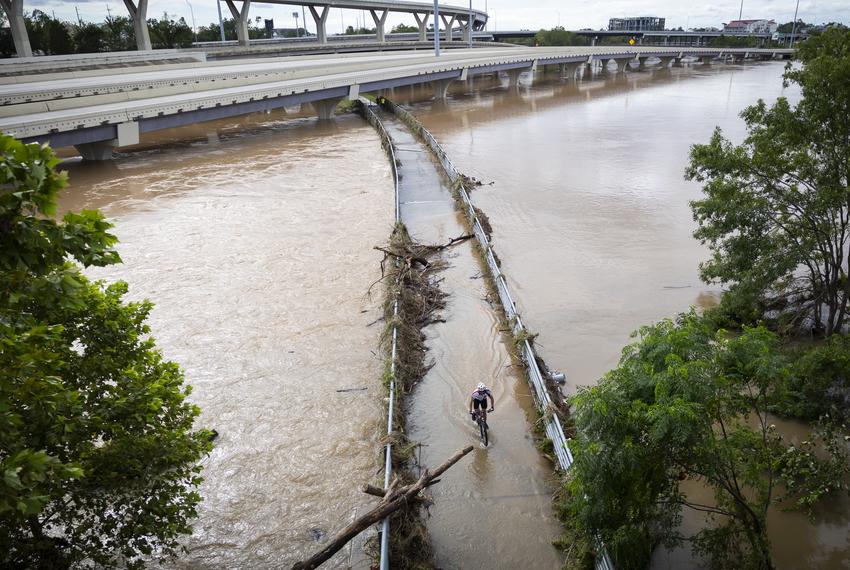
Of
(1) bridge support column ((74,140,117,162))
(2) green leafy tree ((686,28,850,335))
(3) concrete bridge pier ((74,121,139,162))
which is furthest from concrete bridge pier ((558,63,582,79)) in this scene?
(2) green leafy tree ((686,28,850,335))

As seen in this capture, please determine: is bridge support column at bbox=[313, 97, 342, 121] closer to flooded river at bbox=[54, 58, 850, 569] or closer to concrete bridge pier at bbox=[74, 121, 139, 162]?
flooded river at bbox=[54, 58, 850, 569]

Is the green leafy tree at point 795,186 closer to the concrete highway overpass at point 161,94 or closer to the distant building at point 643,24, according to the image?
the concrete highway overpass at point 161,94

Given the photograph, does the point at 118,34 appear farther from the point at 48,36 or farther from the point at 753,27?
the point at 753,27

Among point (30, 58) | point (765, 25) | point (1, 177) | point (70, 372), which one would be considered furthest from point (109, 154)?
point (765, 25)

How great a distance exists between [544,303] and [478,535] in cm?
909

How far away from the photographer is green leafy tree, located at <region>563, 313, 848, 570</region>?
22.1ft

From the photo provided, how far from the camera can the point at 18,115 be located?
97.0ft

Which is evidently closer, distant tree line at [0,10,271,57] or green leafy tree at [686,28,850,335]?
green leafy tree at [686,28,850,335]

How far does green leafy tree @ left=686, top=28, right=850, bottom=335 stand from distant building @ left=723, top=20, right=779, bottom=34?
176150mm

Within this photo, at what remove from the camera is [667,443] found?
673 cm

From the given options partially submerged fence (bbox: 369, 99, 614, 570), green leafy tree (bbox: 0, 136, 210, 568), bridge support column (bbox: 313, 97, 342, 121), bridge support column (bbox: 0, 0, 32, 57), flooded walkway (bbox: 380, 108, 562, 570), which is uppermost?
bridge support column (bbox: 0, 0, 32, 57)

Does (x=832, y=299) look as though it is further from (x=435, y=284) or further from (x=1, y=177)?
(x=1, y=177)

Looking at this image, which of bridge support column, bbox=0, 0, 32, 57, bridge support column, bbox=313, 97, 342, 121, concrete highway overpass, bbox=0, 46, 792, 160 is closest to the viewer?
concrete highway overpass, bbox=0, 46, 792, 160

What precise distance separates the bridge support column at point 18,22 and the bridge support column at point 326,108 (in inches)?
1013
